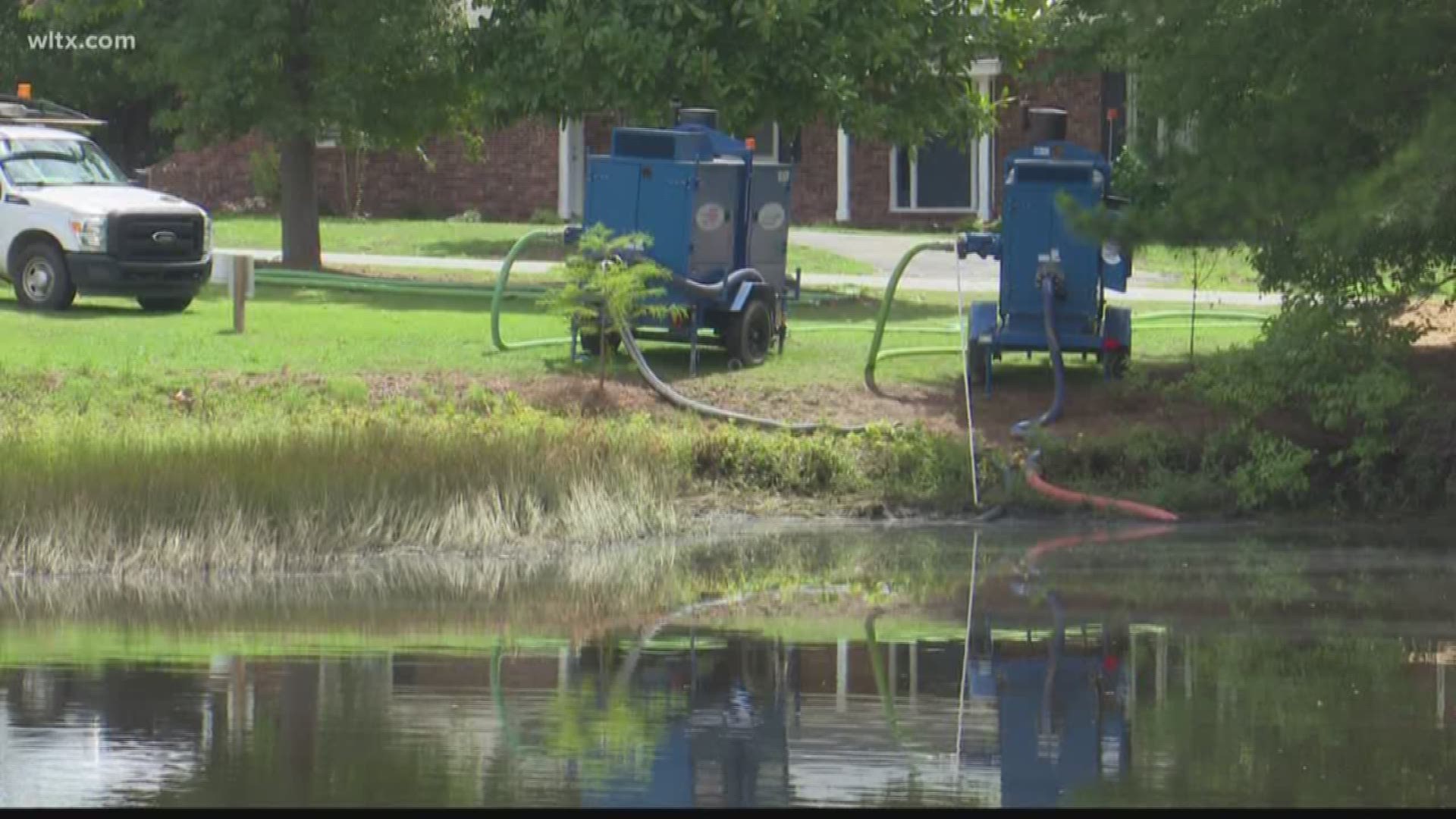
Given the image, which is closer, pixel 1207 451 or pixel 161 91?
pixel 1207 451

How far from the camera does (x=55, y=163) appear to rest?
28.1 meters

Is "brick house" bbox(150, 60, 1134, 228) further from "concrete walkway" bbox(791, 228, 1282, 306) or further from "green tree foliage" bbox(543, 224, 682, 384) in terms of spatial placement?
"green tree foliage" bbox(543, 224, 682, 384)

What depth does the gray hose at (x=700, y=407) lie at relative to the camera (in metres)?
21.0

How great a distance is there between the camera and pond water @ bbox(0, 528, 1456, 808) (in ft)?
35.2

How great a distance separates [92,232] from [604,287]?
7854mm

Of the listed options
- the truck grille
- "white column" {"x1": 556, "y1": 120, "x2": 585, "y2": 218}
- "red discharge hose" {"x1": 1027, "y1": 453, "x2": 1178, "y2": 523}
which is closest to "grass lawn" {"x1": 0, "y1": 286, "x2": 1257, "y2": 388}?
the truck grille

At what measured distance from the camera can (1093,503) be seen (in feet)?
64.7

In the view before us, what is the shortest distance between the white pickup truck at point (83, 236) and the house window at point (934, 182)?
65.5 ft

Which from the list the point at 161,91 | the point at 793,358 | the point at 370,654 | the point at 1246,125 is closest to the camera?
the point at 370,654

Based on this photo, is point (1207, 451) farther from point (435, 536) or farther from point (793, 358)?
point (435, 536)

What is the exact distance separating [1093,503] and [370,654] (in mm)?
7801

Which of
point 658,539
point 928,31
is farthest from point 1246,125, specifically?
point 928,31

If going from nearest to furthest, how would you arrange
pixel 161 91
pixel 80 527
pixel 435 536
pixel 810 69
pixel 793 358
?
pixel 80 527, pixel 435 536, pixel 793 358, pixel 810 69, pixel 161 91

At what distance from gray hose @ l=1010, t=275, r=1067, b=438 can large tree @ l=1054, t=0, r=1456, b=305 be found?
1688mm
